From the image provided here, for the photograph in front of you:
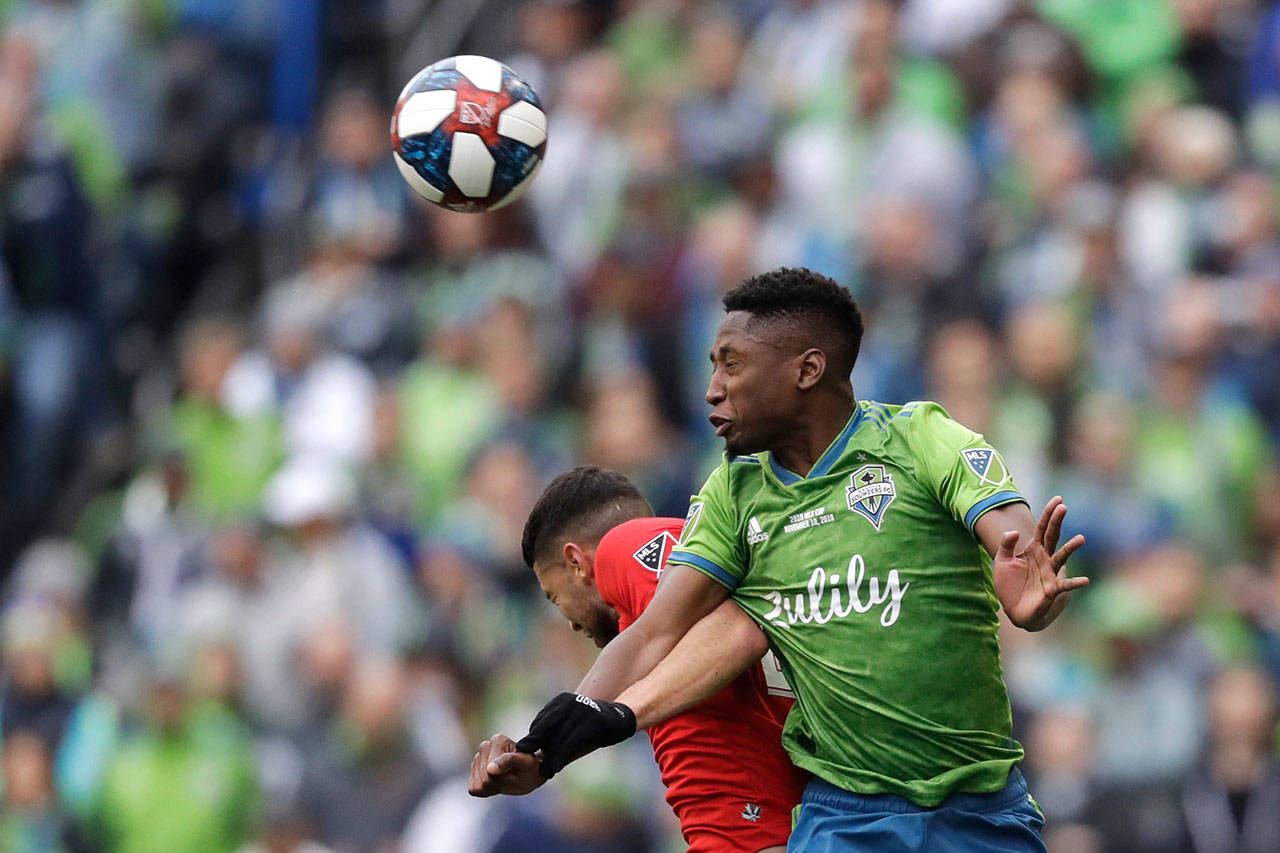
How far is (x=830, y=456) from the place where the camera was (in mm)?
4609

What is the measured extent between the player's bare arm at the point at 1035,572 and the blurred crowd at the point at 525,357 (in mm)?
3814

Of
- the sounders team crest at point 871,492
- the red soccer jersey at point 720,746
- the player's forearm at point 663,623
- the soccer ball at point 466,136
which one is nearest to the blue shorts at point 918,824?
the red soccer jersey at point 720,746

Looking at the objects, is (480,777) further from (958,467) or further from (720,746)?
(958,467)

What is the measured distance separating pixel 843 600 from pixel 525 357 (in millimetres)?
5927

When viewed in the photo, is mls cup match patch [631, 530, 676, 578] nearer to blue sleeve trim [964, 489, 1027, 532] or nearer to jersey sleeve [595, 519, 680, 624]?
jersey sleeve [595, 519, 680, 624]

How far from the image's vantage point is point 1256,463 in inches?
315

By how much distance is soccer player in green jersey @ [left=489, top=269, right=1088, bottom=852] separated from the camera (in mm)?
4430

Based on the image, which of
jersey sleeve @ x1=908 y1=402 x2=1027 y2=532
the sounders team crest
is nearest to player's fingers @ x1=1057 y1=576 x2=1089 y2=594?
jersey sleeve @ x1=908 y1=402 x2=1027 y2=532

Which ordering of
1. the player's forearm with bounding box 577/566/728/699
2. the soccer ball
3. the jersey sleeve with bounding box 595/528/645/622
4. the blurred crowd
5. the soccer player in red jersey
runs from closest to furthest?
the player's forearm with bounding box 577/566/728/699
the soccer player in red jersey
the jersey sleeve with bounding box 595/528/645/622
the soccer ball
the blurred crowd

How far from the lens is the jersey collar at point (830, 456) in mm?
4609

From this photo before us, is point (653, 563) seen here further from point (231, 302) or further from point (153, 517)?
point (231, 302)

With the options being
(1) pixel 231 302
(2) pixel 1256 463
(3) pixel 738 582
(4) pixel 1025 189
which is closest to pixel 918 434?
(3) pixel 738 582

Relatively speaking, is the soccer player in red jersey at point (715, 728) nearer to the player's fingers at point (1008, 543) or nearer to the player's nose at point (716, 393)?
the player's nose at point (716, 393)

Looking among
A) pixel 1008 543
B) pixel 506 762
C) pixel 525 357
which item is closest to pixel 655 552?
pixel 506 762
